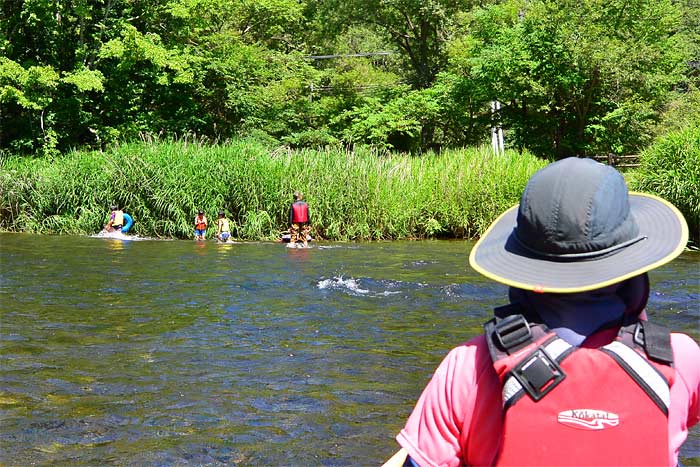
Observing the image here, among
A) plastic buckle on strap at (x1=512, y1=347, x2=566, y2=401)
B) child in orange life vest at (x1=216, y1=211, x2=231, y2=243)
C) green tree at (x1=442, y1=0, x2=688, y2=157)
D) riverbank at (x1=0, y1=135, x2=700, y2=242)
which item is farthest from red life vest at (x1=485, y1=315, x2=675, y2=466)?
green tree at (x1=442, y1=0, x2=688, y2=157)

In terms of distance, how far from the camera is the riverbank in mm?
23797

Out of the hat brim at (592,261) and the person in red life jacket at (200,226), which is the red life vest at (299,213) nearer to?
the person in red life jacket at (200,226)

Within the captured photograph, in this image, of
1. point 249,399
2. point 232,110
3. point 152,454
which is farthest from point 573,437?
point 232,110

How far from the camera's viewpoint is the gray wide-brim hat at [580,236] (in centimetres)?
184

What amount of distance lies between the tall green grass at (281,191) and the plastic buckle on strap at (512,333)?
21.6 metres

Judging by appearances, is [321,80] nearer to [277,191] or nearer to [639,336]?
[277,191]

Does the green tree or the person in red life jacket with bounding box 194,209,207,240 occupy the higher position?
the green tree

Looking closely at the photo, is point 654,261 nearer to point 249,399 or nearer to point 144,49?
point 249,399

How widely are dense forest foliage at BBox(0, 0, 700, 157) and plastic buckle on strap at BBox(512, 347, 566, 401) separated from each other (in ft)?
108

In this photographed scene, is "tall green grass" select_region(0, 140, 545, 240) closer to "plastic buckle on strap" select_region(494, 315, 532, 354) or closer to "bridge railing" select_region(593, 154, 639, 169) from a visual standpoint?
"bridge railing" select_region(593, 154, 639, 169)

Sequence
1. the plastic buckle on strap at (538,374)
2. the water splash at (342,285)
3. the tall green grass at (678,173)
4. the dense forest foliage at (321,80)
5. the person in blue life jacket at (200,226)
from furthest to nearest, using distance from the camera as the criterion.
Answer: the dense forest foliage at (321,80) < the person in blue life jacket at (200,226) < the tall green grass at (678,173) < the water splash at (342,285) < the plastic buckle on strap at (538,374)

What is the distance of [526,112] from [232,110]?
12984mm

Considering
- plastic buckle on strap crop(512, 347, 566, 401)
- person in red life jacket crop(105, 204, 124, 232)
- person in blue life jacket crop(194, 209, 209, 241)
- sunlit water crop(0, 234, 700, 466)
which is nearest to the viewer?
plastic buckle on strap crop(512, 347, 566, 401)

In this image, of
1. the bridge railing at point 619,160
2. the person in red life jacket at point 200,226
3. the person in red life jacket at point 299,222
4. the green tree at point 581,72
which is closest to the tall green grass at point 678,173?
the person in red life jacket at point 299,222
